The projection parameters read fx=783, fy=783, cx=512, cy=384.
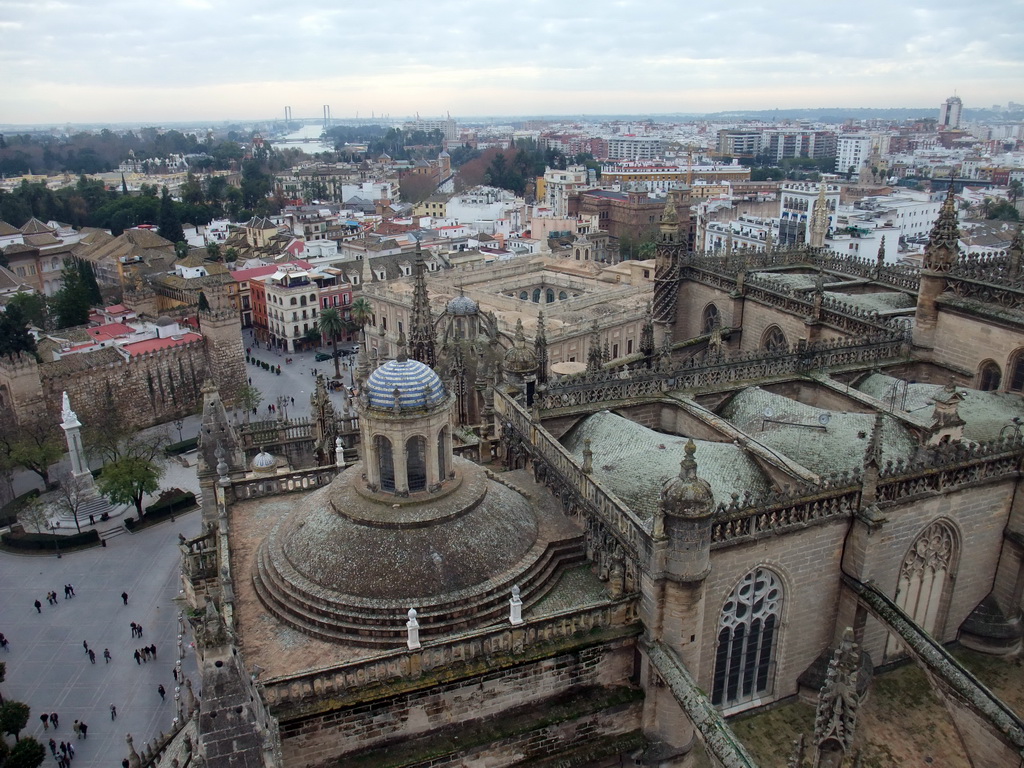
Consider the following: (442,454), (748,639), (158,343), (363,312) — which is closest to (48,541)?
(158,343)

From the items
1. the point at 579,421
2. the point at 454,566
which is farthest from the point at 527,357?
the point at 454,566

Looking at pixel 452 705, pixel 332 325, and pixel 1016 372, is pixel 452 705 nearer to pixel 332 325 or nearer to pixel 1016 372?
pixel 1016 372

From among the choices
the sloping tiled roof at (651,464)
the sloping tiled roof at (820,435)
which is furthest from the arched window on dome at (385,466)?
the sloping tiled roof at (820,435)

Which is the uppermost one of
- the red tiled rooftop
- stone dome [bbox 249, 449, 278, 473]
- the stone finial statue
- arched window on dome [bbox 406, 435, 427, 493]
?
arched window on dome [bbox 406, 435, 427, 493]

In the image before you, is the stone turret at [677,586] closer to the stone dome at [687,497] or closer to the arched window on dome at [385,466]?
the stone dome at [687,497]

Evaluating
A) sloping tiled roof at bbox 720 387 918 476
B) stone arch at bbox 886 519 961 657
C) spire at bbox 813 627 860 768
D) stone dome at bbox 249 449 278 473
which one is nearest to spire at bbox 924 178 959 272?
sloping tiled roof at bbox 720 387 918 476

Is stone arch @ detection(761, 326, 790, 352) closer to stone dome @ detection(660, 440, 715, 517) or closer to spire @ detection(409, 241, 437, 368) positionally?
spire @ detection(409, 241, 437, 368)

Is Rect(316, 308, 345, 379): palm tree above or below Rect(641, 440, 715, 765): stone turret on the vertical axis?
below

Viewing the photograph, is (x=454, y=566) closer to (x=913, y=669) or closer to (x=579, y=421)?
(x=579, y=421)
